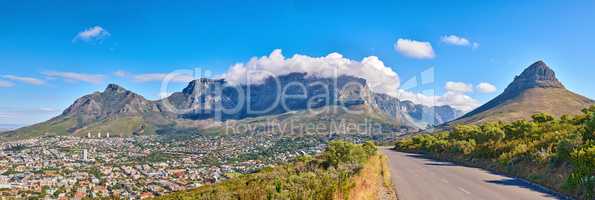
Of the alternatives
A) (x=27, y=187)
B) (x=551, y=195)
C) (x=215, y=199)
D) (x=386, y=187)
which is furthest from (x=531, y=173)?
(x=27, y=187)

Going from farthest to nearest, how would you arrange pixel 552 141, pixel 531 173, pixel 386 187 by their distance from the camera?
pixel 552 141 < pixel 531 173 < pixel 386 187

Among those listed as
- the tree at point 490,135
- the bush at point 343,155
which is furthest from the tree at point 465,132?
the bush at point 343,155

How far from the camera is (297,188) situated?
12898 millimetres

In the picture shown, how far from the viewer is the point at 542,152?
945 inches

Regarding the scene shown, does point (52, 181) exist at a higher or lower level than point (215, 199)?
lower

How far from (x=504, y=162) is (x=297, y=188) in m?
20.1

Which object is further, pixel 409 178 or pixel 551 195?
pixel 409 178

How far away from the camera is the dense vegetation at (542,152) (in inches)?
A: 662

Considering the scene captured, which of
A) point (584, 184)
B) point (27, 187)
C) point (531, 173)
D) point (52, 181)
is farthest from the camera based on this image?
point (52, 181)

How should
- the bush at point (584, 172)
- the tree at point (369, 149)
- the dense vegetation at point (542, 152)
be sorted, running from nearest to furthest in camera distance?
1. the bush at point (584, 172)
2. the dense vegetation at point (542, 152)
3. the tree at point (369, 149)

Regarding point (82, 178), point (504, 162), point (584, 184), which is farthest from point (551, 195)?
point (82, 178)

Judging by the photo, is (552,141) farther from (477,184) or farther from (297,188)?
(297,188)

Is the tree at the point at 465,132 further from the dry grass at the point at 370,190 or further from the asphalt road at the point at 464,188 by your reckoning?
the dry grass at the point at 370,190

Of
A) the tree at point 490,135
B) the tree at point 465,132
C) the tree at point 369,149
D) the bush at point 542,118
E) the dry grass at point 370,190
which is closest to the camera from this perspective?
the dry grass at point 370,190
